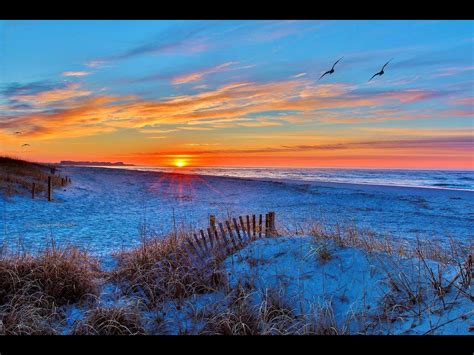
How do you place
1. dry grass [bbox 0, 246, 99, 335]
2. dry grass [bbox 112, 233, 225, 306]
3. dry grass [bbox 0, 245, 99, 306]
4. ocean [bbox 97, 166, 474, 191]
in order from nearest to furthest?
1. dry grass [bbox 0, 246, 99, 335]
2. dry grass [bbox 0, 245, 99, 306]
3. dry grass [bbox 112, 233, 225, 306]
4. ocean [bbox 97, 166, 474, 191]

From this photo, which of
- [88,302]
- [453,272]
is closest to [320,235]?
[453,272]

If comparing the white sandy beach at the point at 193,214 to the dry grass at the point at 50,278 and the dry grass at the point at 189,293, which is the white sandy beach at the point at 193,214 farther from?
the dry grass at the point at 50,278

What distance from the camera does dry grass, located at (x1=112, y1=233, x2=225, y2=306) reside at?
19.5ft

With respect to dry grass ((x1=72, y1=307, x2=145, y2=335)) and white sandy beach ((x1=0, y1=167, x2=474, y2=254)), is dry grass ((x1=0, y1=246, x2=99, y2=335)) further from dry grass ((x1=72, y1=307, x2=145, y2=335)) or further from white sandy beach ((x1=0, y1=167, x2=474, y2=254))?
white sandy beach ((x1=0, y1=167, x2=474, y2=254))

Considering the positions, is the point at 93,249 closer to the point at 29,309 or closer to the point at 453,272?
the point at 29,309

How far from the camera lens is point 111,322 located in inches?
186

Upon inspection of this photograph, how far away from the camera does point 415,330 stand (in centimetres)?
429

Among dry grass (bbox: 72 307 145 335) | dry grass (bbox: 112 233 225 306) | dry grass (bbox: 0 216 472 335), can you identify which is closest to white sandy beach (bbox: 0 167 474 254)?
dry grass (bbox: 112 233 225 306)

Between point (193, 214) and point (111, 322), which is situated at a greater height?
point (111, 322)

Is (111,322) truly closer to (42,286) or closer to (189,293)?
(189,293)

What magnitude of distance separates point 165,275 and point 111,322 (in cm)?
181

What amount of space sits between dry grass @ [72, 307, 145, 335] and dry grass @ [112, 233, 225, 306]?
55 centimetres

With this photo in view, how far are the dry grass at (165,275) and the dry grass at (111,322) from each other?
1.80ft

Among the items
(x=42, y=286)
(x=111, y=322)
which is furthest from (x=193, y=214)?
(x=111, y=322)
